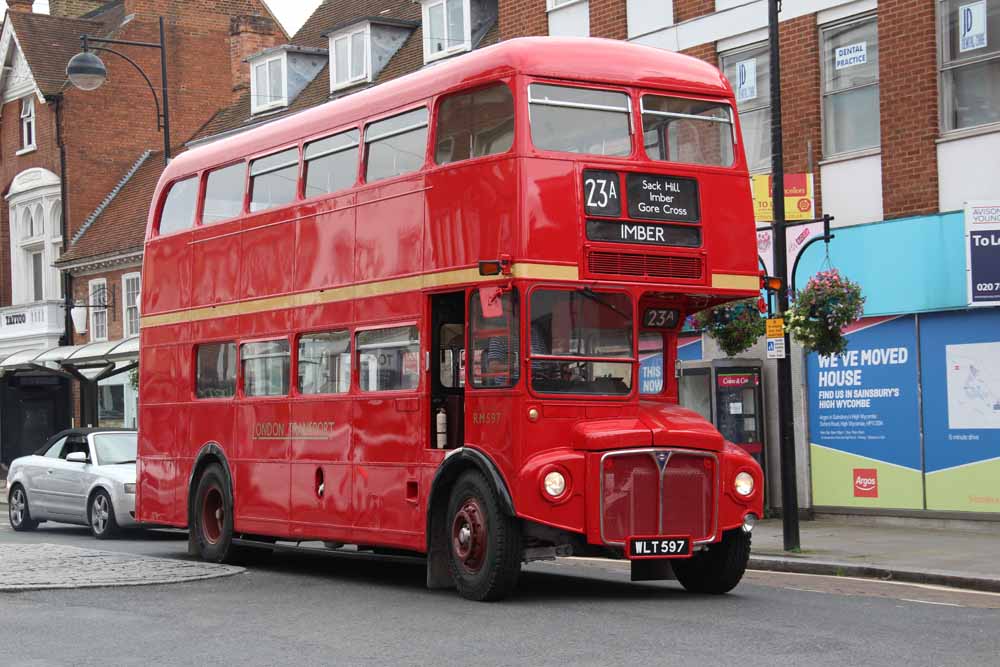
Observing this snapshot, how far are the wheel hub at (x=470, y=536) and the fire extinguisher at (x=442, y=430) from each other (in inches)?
29.5

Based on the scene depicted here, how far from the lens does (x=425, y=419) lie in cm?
1382

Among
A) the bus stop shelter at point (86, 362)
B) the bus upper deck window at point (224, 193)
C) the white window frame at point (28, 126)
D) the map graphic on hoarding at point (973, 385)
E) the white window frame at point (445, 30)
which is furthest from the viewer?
the white window frame at point (28, 126)

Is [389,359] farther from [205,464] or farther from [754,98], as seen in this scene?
[754,98]

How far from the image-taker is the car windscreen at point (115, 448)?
23328 millimetres

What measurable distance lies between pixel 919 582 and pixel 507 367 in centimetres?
508

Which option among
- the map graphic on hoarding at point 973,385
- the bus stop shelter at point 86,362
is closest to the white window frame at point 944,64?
the map graphic on hoarding at point 973,385

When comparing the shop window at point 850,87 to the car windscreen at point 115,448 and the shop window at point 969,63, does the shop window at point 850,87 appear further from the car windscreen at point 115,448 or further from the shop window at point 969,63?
the car windscreen at point 115,448

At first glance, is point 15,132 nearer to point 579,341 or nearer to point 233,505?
point 233,505

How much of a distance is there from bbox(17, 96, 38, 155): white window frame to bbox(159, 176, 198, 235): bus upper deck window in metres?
34.4

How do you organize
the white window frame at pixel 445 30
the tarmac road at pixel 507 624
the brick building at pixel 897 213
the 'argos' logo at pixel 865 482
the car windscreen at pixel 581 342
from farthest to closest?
the white window frame at pixel 445 30 < the 'argos' logo at pixel 865 482 < the brick building at pixel 897 213 < the car windscreen at pixel 581 342 < the tarmac road at pixel 507 624

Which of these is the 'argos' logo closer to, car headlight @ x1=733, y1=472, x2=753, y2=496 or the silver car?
car headlight @ x1=733, y1=472, x2=753, y2=496

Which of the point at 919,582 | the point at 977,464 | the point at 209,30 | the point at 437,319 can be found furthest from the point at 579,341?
the point at 209,30

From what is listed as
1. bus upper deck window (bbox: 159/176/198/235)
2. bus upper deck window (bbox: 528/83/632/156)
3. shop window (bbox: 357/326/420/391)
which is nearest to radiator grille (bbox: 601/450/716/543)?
shop window (bbox: 357/326/420/391)

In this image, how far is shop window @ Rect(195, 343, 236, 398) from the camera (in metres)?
17.3
